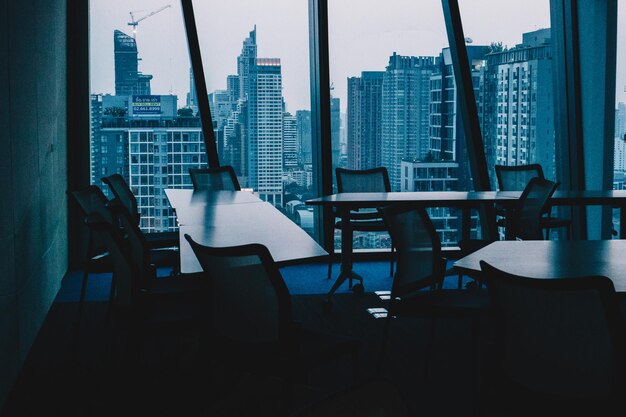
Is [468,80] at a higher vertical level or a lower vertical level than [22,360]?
higher

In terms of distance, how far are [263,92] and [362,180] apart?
1.73m

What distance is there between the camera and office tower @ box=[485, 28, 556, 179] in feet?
28.3

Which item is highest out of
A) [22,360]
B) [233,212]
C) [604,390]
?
[233,212]

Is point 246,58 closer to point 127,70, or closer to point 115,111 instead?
point 127,70

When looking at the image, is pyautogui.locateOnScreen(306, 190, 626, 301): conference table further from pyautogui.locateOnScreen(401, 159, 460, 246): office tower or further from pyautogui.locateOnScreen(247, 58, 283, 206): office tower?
pyautogui.locateOnScreen(247, 58, 283, 206): office tower

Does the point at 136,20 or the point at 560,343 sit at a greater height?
the point at 136,20

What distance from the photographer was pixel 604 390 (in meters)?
2.66

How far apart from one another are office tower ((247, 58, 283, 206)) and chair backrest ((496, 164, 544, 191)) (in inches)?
95.9

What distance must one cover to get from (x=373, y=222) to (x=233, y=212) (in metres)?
1.86

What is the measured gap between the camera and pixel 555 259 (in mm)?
3789

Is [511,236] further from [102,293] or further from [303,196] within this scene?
[102,293]

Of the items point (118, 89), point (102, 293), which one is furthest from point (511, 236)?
point (118, 89)

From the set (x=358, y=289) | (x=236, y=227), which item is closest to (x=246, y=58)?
(x=358, y=289)

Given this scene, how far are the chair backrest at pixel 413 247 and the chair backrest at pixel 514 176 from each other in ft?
11.6
